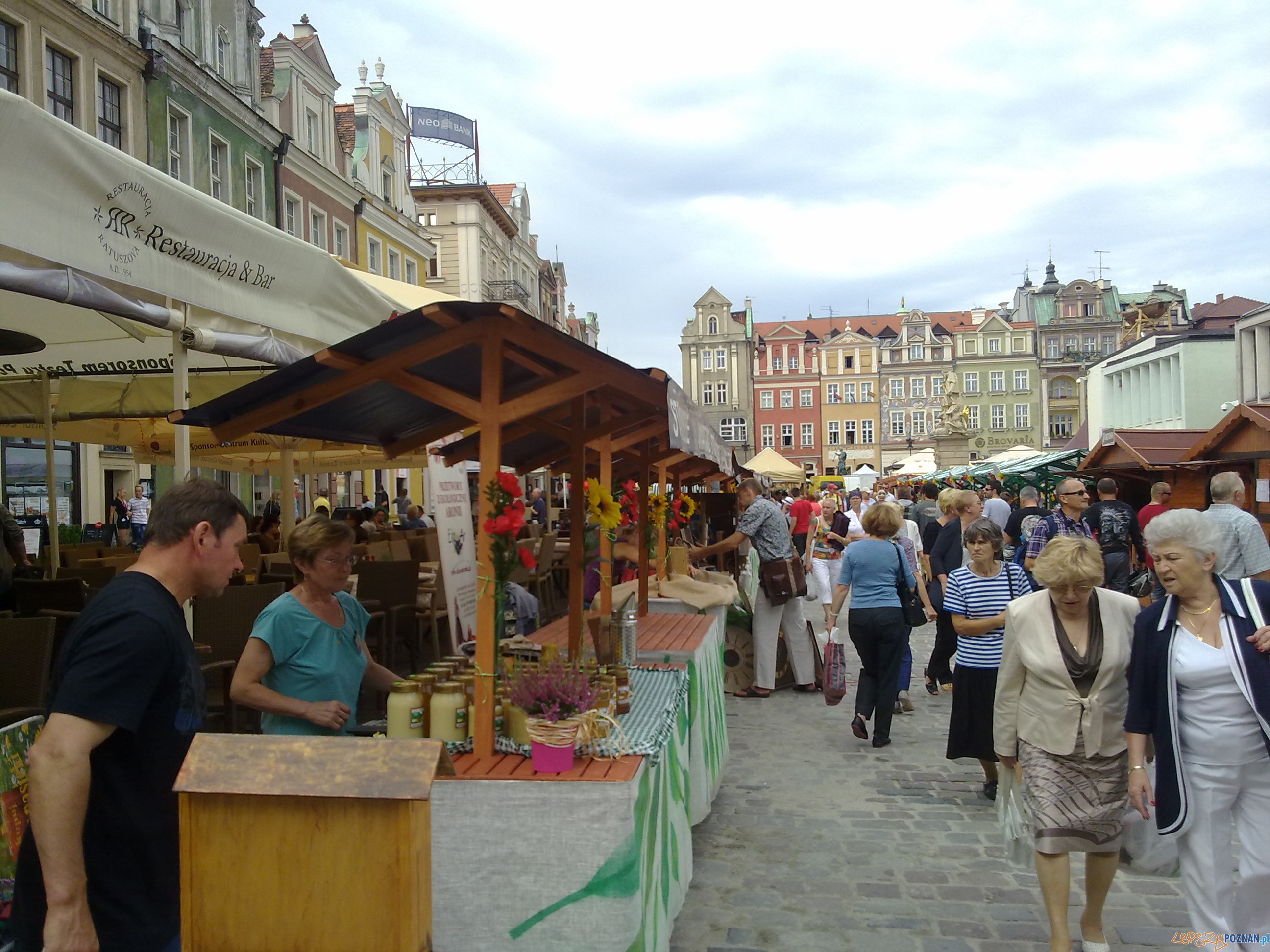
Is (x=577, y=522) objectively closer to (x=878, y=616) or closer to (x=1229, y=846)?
(x=1229, y=846)

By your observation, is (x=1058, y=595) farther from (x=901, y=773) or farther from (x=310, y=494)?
(x=310, y=494)

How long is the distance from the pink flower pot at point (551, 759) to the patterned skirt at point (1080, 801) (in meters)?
1.92

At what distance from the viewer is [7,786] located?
305cm

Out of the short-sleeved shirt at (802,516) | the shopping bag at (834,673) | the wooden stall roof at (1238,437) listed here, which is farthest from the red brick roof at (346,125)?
Result: the shopping bag at (834,673)

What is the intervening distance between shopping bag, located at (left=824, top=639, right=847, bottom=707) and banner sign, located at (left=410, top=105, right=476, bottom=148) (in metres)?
46.5

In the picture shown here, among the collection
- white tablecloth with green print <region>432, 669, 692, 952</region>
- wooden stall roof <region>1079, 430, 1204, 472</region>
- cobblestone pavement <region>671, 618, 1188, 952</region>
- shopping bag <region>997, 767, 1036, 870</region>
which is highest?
wooden stall roof <region>1079, 430, 1204, 472</region>

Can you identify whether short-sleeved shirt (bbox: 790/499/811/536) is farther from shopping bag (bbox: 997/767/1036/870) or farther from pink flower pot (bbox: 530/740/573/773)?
pink flower pot (bbox: 530/740/573/773)

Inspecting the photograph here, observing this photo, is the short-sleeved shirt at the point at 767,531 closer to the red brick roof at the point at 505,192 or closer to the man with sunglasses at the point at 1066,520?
the man with sunglasses at the point at 1066,520

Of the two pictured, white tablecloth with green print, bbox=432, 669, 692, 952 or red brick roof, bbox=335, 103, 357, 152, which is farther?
red brick roof, bbox=335, 103, 357, 152

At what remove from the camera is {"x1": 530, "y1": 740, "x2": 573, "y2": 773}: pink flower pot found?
3.23 metres

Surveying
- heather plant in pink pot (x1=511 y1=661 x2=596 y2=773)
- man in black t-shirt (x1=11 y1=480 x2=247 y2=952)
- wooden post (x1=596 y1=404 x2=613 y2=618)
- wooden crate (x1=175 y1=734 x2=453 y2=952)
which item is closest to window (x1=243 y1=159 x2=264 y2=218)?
wooden post (x1=596 y1=404 x2=613 y2=618)

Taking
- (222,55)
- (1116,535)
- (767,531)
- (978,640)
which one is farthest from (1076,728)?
(222,55)

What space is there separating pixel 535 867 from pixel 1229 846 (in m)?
2.36

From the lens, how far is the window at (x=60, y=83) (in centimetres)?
1817
